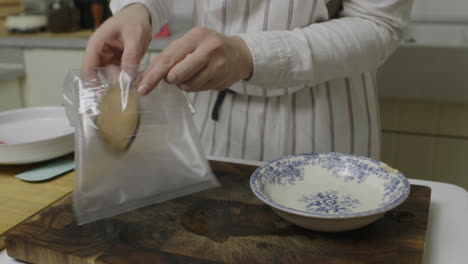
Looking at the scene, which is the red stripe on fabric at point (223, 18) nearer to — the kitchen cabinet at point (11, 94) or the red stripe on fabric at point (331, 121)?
the red stripe on fabric at point (331, 121)

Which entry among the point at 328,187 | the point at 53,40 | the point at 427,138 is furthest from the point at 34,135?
the point at 427,138

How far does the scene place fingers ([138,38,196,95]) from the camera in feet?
1.84

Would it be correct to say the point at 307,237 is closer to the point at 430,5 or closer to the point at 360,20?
the point at 360,20

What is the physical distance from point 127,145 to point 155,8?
337 millimetres

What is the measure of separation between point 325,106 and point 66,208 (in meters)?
0.49

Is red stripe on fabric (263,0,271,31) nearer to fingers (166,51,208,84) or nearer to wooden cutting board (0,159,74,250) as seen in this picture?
fingers (166,51,208,84)

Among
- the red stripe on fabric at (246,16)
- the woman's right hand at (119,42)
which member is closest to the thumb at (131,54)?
the woman's right hand at (119,42)

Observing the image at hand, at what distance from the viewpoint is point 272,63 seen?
62cm

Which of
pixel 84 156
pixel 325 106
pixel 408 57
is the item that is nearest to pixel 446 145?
pixel 408 57

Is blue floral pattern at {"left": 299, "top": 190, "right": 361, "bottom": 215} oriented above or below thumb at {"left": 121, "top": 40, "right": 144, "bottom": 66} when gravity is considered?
below

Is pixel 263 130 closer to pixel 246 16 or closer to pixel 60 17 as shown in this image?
pixel 246 16

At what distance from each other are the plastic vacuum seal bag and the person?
0.15 ft

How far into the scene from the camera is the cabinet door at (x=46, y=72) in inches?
64.7

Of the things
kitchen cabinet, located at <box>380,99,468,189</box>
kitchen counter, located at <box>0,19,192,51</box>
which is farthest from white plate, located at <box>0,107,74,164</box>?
kitchen cabinet, located at <box>380,99,468,189</box>
